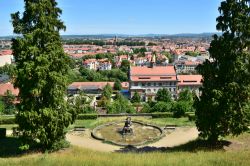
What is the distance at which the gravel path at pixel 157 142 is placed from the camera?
2488 cm

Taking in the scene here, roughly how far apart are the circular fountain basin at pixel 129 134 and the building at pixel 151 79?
153 feet

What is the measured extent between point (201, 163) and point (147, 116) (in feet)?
76.5

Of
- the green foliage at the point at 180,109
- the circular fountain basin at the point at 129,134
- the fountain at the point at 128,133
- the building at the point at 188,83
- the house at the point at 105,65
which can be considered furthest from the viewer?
the house at the point at 105,65

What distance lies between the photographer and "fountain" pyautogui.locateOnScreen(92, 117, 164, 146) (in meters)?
26.5

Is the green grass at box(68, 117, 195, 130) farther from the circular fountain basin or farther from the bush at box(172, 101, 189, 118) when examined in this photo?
the bush at box(172, 101, 189, 118)

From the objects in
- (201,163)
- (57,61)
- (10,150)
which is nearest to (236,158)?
(201,163)

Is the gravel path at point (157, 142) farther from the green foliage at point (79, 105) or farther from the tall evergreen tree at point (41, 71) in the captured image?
the tall evergreen tree at point (41, 71)

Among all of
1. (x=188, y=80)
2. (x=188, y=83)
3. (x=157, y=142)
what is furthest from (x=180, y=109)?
(x=188, y=80)

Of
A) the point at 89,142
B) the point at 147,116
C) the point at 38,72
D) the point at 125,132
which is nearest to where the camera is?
the point at 38,72

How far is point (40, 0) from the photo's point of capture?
1900 cm

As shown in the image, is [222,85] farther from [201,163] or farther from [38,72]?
[38,72]

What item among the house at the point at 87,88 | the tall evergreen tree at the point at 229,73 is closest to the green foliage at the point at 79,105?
the tall evergreen tree at the point at 229,73

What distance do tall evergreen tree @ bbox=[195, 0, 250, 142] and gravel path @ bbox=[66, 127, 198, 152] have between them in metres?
6.20

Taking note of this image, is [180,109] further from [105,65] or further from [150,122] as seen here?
[105,65]
